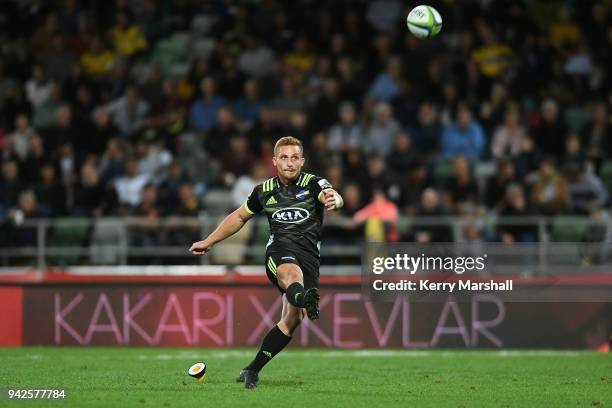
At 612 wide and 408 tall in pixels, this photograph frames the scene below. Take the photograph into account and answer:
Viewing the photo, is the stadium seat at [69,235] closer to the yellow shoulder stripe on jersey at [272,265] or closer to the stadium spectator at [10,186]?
the stadium spectator at [10,186]

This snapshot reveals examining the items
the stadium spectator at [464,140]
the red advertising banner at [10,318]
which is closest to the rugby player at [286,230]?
the red advertising banner at [10,318]

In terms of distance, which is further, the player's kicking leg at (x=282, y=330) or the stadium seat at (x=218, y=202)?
the stadium seat at (x=218, y=202)

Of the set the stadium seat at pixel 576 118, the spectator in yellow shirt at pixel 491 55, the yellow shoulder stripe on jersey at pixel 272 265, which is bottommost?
the yellow shoulder stripe on jersey at pixel 272 265

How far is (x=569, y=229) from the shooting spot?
16.0 m

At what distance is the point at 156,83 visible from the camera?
21422 mm

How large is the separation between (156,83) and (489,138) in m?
6.12

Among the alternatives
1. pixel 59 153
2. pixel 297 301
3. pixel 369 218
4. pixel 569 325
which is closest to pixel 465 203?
pixel 369 218

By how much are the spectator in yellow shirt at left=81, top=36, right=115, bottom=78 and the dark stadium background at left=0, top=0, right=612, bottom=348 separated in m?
0.05

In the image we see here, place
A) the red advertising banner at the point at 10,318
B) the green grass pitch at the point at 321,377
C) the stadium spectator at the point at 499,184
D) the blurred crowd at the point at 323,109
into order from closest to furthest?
the green grass pitch at the point at 321,377
the red advertising banner at the point at 10,318
the stadium spectator at the point at 499,184
the blurred crowd at the point at 323,109

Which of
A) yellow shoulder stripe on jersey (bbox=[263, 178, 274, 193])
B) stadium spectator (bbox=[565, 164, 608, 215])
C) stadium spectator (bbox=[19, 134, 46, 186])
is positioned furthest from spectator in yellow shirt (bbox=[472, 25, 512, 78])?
yellow shoulder stripe on jersey (bbox=[263, 178, 274, 193])

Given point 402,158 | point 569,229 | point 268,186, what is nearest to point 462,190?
point 402,158

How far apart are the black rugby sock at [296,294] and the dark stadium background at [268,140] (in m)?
6.02

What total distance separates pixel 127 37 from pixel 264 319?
9.02 meters

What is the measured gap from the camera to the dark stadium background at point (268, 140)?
15.6m
